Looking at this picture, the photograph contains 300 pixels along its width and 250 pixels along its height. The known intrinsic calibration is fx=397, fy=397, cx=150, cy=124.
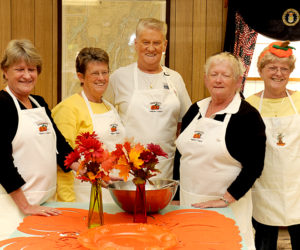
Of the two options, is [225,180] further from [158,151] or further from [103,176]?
[103,176]

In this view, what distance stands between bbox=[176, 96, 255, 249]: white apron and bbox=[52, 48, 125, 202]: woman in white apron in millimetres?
485

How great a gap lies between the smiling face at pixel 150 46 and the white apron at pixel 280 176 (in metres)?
0.78

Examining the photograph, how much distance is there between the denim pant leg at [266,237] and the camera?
2.70 m

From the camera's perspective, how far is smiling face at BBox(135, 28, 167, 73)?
8.78 ft

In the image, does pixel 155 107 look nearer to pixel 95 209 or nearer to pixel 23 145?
pixel 23 145

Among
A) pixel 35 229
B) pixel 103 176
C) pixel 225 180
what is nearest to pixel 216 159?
pixel 225 180

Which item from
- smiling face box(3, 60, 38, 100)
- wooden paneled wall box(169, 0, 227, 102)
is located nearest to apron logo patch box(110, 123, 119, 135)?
smiling face box(3, 60, 38, 100)

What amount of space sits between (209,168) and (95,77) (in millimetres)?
892

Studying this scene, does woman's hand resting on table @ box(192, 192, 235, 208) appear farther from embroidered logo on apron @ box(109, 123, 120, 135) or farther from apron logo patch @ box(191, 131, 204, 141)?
embroidered logo on apron @ box(109, 123, 120, 135)

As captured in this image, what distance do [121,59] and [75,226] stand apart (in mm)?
→ 2712

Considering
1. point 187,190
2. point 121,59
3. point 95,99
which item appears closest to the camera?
point 187,190

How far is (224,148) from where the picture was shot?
2.16 metres

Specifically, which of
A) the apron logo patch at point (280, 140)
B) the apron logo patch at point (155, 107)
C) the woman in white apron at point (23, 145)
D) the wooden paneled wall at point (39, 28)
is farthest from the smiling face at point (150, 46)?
the wooden paneled wall at point (39, 28)

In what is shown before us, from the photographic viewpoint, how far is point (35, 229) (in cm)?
161
